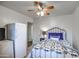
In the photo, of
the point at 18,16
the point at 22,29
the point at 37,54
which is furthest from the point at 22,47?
the point at 18,16

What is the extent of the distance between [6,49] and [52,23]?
374 cm

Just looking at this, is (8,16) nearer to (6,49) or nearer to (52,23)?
(6,49)

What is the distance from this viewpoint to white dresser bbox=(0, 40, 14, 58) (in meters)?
3.32

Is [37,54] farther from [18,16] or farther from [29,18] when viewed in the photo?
[29,18]

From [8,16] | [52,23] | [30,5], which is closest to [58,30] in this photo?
[52,23]

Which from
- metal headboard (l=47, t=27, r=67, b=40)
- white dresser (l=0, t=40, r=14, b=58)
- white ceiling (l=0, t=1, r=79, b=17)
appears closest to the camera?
white ceiling (l=0, t=1, r=79, b=17)

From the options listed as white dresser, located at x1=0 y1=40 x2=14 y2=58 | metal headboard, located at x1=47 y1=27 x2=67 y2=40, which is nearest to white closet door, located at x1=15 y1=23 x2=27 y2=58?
white dresser, located at x1=0 y1=40 x2=14 y2=58

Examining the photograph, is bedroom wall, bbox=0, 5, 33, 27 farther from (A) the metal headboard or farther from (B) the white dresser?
(A) the metal headboard

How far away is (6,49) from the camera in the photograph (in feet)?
11.3

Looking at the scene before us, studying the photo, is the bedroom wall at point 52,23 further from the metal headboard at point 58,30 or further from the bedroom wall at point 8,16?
the bedroom wall at point 8,16

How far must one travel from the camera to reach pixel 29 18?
6.50 m

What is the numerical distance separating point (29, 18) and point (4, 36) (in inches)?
114

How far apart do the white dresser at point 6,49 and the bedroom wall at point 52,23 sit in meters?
3.24

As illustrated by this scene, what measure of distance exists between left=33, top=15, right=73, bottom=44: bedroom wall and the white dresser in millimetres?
3241
